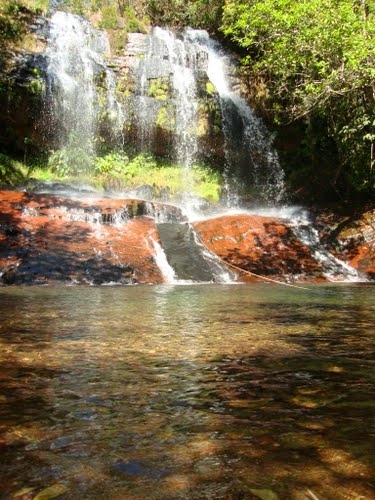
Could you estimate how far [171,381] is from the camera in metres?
2.70

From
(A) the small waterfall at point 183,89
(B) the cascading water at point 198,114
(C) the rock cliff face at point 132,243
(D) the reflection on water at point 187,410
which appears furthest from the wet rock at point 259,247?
(D) the reflection on water at point 187,410

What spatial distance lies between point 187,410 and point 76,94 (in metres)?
18.9

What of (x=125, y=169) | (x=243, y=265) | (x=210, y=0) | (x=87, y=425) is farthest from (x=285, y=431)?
(x=210, y=0)

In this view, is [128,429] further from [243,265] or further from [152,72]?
[152,72]

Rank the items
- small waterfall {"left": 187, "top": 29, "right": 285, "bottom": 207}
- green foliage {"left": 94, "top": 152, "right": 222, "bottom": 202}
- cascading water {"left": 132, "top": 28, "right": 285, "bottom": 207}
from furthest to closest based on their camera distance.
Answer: small waterfall {"left": 187, "top": 29, "right": 285, "bottom": 207}
cascading water {"left": 132, "top": 28, "right": 285, "bottom": 207}
green foliage {"left": 94, "top": 152, "right": 222, "bottom": 202}

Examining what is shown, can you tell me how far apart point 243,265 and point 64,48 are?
13143 mm

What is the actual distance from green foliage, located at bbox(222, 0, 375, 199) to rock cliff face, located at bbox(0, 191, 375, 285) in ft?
9.18

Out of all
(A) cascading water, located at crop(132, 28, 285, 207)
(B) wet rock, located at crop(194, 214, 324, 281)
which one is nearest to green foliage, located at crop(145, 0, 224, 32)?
(A) cascading water, located at crop(132, 28, 285, 207)

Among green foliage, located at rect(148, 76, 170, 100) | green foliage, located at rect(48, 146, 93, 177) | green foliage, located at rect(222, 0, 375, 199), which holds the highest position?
green foliage, located at rect(148, 76, 170, 100)

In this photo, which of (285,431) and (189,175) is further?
(189,175)

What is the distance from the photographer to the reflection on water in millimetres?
1565

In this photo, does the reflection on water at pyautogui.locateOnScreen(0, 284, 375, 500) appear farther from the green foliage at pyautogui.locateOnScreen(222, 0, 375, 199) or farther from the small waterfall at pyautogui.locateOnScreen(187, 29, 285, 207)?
the small waterfall at pyautogui.locateOnScreen(187, 29, 285, 207)

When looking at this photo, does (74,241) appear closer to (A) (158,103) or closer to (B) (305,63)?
(B) (305,63)

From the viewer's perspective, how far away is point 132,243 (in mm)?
11891
